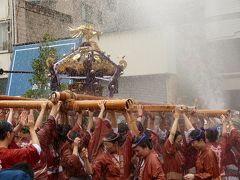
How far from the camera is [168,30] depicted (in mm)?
16266

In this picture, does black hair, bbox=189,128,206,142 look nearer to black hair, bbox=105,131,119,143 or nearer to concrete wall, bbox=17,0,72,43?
black hair, bbox=105,131,119,143

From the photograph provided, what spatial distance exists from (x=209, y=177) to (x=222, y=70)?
1179cm

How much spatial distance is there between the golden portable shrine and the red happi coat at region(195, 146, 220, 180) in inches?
106

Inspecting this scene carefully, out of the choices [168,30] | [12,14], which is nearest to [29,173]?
[168,30]

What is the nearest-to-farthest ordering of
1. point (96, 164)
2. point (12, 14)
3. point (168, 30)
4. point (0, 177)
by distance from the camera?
point (0, 177) < point (96, 164) < point (168, 30) < point (12, 14)

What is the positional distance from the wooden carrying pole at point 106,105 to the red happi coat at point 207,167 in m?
1.32

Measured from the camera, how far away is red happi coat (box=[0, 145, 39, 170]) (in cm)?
415

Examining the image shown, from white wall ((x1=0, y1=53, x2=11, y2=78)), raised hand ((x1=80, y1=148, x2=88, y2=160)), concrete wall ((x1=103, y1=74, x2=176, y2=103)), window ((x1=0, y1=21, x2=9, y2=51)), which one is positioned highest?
window ((x1=0, y1=21, x2=9, y2=51))

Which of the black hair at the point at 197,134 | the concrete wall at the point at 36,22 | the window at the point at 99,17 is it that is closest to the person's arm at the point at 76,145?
the black hair at the point at 197,134

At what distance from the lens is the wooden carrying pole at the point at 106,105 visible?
16.1 ft

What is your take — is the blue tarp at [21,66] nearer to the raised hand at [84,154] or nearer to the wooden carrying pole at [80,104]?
the wooden carrying pole at [80,104]

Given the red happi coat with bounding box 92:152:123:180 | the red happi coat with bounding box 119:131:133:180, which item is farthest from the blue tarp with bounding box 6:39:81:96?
the red happi coat with bounding box 92:152:123:180

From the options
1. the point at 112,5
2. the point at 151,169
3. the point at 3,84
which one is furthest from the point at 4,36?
the point at 151,169

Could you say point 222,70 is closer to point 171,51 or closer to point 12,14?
point 171,51
